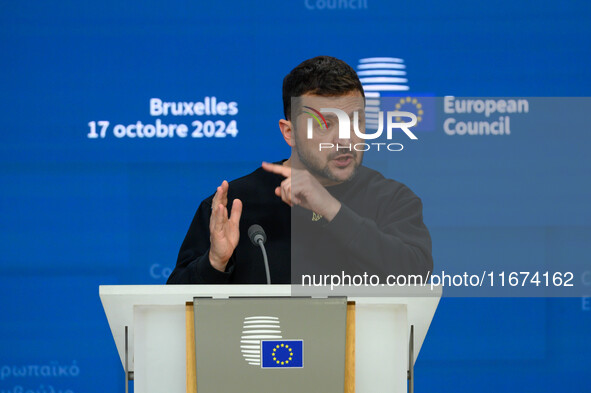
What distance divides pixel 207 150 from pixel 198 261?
1239 millimetres

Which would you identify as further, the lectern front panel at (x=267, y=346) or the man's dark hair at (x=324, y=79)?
the man's dark hair at (x=324, y=79)

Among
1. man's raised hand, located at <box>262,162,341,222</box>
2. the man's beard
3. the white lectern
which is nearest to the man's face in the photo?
the man's beard

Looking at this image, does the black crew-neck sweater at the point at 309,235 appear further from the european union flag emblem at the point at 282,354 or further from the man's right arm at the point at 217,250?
the european union flag emblem at the point at 282,354

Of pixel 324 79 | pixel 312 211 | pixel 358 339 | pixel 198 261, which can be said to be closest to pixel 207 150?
pixel 324 79

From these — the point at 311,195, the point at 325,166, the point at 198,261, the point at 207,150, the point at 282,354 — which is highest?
the point at 207,150

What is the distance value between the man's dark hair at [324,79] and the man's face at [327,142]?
19mm

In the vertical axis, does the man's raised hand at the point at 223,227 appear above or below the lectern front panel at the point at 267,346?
above

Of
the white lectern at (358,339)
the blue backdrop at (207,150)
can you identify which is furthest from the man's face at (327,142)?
the white lectern at (358,339)

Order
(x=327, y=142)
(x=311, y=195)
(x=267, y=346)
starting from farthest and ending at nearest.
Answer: (x=327, y=142)
(x=311, y=195)
(x=267, y=346)

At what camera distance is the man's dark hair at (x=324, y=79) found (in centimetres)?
222

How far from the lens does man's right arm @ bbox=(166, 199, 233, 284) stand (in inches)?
70.1

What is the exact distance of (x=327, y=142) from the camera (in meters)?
2.13

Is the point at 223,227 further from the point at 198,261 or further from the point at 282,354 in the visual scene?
the point at 282,354

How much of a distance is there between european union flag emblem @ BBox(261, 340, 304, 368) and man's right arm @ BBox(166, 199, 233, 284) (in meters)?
0.50
